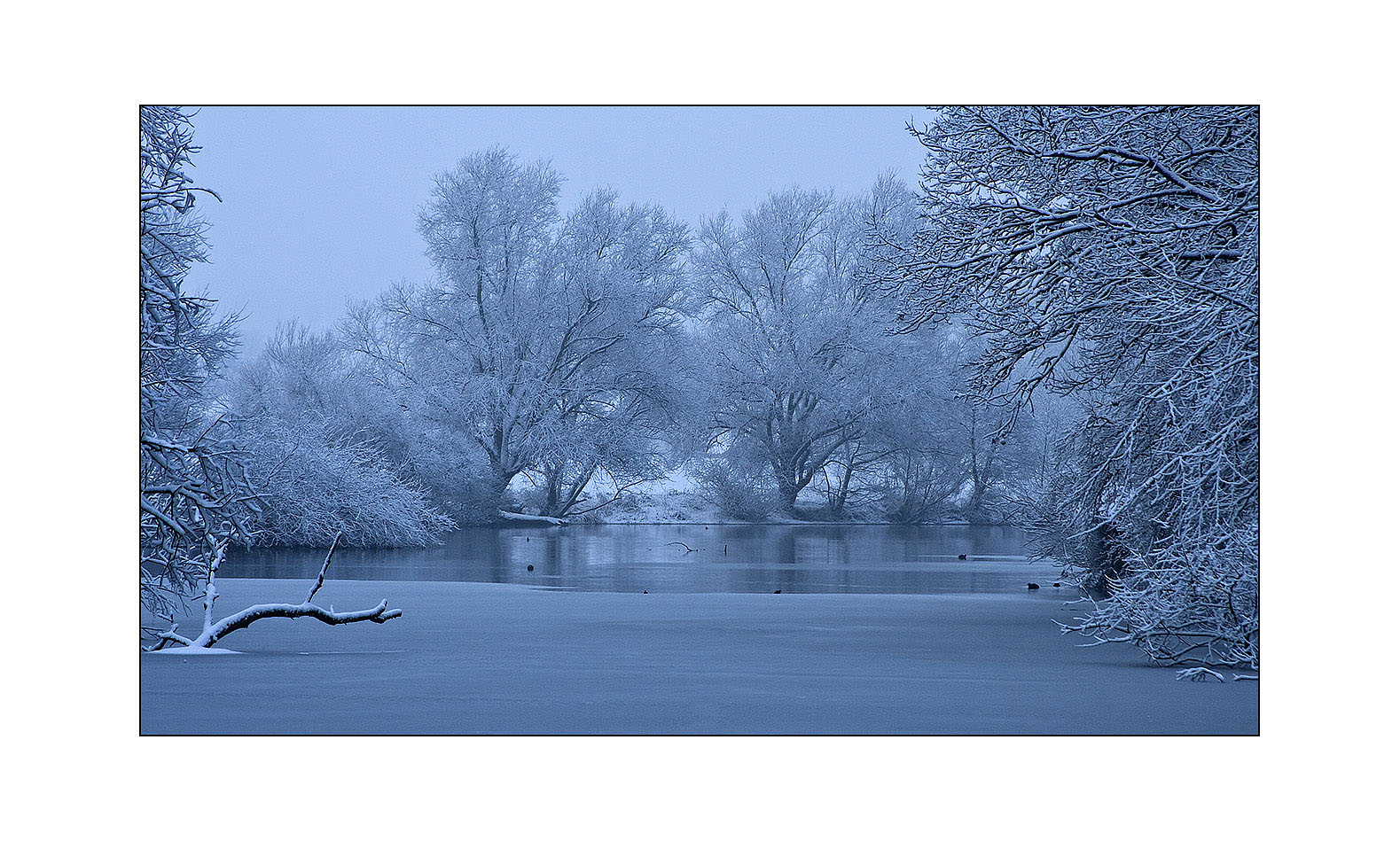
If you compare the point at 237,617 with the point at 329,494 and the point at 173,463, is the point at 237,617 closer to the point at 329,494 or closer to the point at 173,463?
the point at 173,463

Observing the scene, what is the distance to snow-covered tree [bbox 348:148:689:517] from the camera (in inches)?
756

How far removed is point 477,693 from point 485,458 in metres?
14.1

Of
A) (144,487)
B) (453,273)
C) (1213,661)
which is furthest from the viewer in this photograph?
(453,273)

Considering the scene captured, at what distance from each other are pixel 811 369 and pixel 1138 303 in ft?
54.4

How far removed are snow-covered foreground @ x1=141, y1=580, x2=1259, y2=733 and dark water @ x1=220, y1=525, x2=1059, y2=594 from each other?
7.55ft

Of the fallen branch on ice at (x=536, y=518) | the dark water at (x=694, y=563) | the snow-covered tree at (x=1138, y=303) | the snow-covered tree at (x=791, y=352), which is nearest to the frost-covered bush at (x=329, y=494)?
the dark water at (x=694, y=563)

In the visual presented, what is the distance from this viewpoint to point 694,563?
12758 millimetres

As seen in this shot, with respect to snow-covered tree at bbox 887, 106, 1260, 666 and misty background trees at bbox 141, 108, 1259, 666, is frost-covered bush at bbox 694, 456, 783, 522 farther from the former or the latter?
snow-covered tree at bbox 887, 106, 1260, 666

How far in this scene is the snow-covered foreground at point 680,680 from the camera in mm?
4883

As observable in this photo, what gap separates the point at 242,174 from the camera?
10.3 meters

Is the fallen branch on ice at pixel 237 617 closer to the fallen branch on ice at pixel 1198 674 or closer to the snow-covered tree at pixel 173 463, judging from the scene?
the snow-covered tree at pixel 173 463

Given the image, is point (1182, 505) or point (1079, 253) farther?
point (1079, 253)
